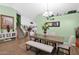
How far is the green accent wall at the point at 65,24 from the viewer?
1821 millimetres

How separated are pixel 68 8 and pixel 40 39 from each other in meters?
0.83

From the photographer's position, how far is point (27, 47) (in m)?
1.94

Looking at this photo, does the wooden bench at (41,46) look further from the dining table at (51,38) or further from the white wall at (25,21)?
the white wall at (25,21)

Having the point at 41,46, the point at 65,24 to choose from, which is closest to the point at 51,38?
the point at 41,46

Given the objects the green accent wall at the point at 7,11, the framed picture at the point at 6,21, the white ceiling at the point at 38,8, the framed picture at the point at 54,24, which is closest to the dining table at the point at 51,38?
the framed picture at the point at 54,24

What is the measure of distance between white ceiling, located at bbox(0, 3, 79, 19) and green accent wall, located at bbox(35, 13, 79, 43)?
117 mm

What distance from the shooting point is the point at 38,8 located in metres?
1.88

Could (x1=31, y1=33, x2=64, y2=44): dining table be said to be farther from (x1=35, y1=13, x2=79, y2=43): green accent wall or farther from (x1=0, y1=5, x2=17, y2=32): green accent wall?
(x1=0, y1=5, x2=17, y2=32): green accent wall

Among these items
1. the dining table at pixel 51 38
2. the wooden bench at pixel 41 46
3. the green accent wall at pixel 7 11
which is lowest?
the wooden bench at pixel 41 46

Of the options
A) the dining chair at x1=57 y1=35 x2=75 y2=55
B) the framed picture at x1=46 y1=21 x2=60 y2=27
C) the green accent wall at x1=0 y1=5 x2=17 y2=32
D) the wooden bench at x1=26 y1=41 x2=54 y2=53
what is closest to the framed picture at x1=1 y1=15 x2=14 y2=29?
the green accent wall at x1=0 y1=5 x2=17 y2=32

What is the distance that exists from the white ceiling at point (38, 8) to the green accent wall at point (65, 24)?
117 millimetres

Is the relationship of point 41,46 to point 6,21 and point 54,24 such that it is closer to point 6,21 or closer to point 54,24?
point 54,24
